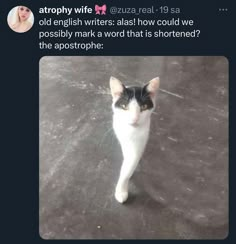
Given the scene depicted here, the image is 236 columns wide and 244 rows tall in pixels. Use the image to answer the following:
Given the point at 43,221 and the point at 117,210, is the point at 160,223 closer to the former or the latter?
the point at 117,210

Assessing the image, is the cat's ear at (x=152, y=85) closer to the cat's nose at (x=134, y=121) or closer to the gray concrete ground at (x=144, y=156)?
the cat's nose at (x=134, y=121)

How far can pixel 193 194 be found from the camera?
200 cm

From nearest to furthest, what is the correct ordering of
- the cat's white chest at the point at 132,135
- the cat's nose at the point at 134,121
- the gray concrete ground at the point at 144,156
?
the cat's nose at the point at 134,121
the cat's white chest at the point at 132,135
the gray concrete ground at the point at 144,156

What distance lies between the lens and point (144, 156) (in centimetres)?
219

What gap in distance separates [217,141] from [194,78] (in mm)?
689

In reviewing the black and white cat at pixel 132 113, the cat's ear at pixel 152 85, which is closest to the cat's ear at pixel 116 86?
the black and white cat at pixel 132 113

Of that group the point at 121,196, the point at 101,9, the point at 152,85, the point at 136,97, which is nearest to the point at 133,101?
the point at 136,97

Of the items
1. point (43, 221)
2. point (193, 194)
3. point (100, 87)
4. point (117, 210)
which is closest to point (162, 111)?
point (100, 87)
